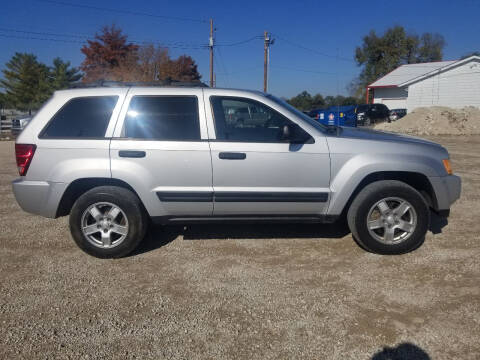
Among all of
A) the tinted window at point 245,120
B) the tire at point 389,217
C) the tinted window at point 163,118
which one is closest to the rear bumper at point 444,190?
the tire at point 389,217

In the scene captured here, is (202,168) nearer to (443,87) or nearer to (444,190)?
(444,190)

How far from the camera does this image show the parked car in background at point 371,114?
1056 inches

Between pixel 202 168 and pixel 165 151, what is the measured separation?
42cm

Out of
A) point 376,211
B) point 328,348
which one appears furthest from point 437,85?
point 328,348

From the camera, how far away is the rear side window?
3.93m

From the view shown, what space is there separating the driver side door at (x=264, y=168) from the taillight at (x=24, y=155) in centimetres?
186

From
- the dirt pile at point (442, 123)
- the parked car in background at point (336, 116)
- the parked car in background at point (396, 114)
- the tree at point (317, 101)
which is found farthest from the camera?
the tree at point (317, 101)

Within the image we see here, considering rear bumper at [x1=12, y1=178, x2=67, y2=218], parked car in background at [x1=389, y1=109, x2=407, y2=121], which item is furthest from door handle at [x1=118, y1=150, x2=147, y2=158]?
parked car in background at [x1=389, y1=109, x2=407, y2=121]

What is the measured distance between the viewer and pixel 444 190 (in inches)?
161

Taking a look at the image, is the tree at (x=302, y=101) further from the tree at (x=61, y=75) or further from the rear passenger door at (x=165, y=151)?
the rear passenger door at (x=165, y=151)

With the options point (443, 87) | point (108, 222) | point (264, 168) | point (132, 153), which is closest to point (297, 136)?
point (264, 168)

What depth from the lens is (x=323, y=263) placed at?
155 inches

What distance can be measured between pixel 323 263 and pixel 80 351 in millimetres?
2409

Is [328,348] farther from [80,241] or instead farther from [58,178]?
[58,178]
